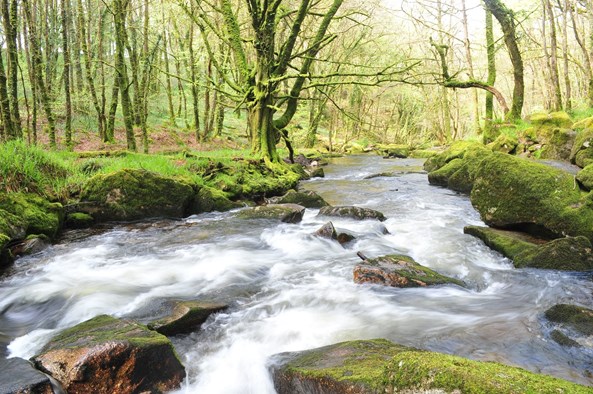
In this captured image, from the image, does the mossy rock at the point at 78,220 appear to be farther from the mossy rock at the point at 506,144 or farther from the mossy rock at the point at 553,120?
the mossy rock at the point at 553,120

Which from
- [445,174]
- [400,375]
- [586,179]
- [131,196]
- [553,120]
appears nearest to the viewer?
[400,375]

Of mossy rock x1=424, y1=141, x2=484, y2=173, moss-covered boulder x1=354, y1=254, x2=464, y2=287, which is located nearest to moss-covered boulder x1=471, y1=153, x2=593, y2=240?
moss-covered boulder x1=354, y1=254, x2=464, y2=287

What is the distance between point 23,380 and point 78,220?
5.94m

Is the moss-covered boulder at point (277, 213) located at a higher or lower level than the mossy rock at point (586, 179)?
lower

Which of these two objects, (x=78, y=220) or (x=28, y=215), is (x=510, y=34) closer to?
(x=78, y=220)

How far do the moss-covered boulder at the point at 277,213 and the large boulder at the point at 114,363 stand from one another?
5439 mm

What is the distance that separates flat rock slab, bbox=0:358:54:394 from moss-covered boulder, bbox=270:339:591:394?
1.55 m

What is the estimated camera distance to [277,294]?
5020 mm

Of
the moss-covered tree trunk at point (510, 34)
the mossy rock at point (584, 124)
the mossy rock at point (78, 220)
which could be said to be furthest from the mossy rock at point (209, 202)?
the moss-covered tree trunk at point (510, 34)

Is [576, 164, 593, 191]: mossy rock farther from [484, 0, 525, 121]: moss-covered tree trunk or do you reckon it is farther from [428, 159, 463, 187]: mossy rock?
[484, 0, 525, 121]: moss-covered tree trunk

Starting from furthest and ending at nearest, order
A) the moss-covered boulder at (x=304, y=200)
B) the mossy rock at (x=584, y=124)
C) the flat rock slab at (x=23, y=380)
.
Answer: the mossy rock at (x=584, y=124) → the moss-covered boulder at (x=304, y=200) → the flat rock slab at (x=23, y=380)

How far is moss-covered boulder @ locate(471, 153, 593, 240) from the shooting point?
602cm

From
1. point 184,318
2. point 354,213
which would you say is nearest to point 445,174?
point 354,213

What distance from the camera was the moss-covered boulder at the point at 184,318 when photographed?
3.76 metres
